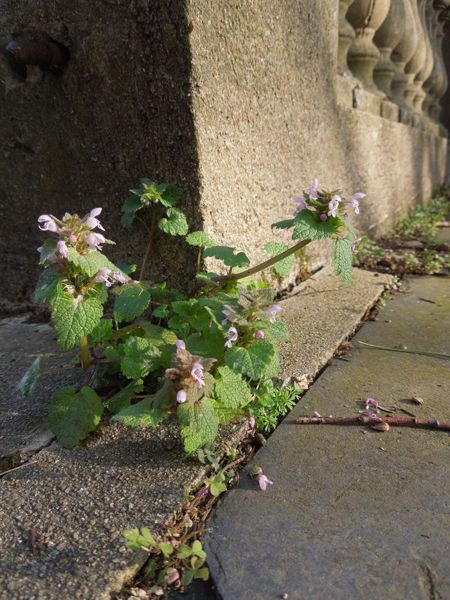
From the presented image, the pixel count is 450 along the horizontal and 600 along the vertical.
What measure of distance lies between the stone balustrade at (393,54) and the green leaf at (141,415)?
9.22 ft

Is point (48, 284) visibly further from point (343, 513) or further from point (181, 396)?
point (343, 513)

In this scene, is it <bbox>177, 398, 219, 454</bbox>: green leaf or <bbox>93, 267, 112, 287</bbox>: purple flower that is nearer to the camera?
<bbox>177, 398, 219, 454</bbox>: green leaf

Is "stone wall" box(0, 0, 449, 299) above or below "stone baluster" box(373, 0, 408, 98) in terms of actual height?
below

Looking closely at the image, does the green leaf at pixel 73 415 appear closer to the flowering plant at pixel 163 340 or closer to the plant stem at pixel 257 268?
the flowering plant at pixel 163 340

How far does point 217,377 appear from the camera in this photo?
1.31 meters

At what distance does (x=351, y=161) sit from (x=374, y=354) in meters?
1.71

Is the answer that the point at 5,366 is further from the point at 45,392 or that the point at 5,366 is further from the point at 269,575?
the point at 269,575

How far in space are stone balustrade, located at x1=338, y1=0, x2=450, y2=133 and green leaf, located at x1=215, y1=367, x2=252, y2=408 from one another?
263 cm

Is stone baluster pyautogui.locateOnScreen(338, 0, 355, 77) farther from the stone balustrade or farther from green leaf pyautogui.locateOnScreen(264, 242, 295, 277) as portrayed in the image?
green leaf pyautogui.locateOnScreen(264, 242, 295, 277)

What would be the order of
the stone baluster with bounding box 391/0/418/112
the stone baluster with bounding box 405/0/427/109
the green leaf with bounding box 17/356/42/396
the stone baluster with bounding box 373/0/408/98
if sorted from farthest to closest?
the stone baluster with bounding box 405/0/427/109, the stone baluster with bounding box 391/0/418/112, the stone baluster with bounding box 373/0/408/98, the green leaf with bounding box 17/356/42/396

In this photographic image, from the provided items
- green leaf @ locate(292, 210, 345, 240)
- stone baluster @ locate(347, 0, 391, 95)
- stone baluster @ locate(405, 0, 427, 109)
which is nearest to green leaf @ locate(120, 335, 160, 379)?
green leaf @ locate(292, 210, 345, 240)

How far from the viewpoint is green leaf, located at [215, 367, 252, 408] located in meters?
1.22

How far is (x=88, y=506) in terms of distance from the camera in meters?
1.04

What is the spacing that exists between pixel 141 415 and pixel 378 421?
0.62m
